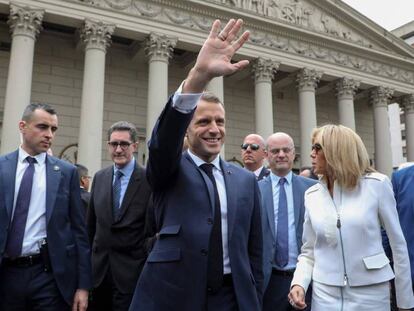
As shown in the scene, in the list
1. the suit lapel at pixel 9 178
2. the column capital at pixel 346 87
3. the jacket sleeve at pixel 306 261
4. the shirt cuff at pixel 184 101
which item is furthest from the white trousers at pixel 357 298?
the column capital at pixel 346 87

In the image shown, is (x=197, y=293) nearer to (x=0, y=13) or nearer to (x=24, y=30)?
(x=24, y=30)

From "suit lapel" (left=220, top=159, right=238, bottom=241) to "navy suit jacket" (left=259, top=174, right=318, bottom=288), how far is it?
158cm

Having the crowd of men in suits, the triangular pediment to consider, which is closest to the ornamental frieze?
the triangular pediment

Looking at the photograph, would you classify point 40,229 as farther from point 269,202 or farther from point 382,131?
point 382,131

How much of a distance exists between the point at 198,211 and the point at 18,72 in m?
15.7

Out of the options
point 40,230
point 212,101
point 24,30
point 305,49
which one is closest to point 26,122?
point 40,230

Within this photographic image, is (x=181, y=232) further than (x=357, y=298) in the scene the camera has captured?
No

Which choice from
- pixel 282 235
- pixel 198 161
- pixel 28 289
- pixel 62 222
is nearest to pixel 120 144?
pixel 62 222

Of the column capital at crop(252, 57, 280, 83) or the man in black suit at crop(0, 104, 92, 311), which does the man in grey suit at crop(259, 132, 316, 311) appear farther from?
the column capital at crop(252, 57, 280, 83)

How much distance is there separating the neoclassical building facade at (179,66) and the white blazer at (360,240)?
1456cm

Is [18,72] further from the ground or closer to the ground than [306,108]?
closer to the ground

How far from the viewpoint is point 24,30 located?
54.3 ft

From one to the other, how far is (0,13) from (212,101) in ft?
60.1

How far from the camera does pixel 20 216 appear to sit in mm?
3822
